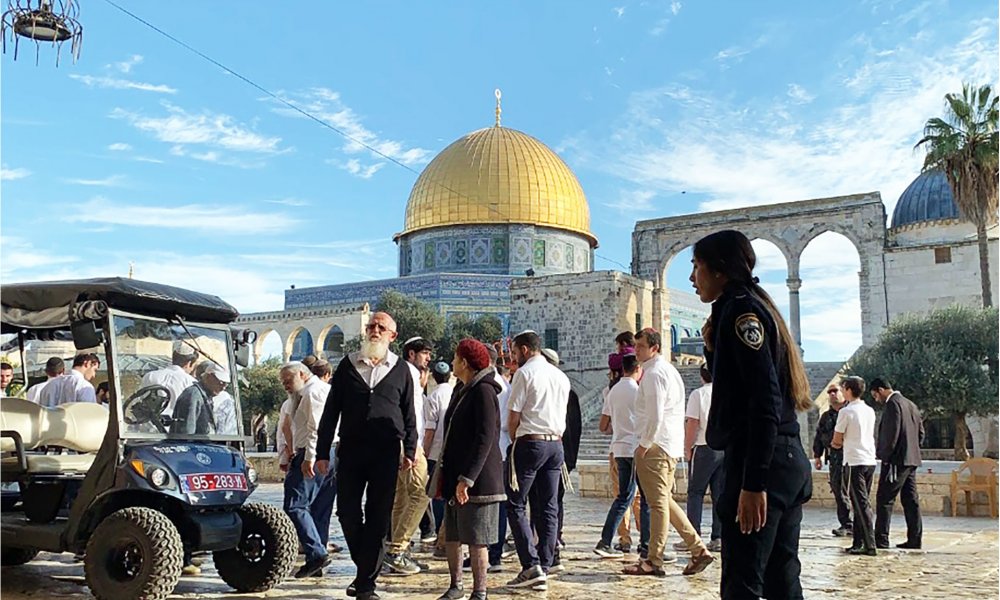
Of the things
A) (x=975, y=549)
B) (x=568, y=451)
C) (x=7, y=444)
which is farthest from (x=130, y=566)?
(x=975, y=549)

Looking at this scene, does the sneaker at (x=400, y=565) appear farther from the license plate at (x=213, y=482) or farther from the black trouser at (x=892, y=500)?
the black trouser at (x=892, y=500)

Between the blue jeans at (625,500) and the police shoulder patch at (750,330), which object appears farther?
the blue jeans at (625,500)

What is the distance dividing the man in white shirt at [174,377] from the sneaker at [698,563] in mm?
3332

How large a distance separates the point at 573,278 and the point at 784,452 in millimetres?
32878

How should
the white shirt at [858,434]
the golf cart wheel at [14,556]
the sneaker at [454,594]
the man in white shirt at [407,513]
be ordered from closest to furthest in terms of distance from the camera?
the sneaker at [454,594] < the golf cart wheel at [14,556] < the man in white shirt at [407,513] < the white shirt at [858,434]

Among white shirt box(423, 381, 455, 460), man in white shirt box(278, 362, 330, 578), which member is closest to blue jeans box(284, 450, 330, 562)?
man in white shirt box(278, 362, 330, 578)

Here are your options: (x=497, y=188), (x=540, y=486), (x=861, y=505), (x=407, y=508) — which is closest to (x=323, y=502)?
(x=407, y=508)

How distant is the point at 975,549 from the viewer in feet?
24.6

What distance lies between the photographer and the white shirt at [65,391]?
7.34 meters

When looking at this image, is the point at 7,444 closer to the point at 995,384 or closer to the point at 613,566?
the point at 613,566

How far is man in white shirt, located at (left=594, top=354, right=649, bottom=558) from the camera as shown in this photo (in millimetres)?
6766

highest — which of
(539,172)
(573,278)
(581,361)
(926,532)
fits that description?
(539,172)

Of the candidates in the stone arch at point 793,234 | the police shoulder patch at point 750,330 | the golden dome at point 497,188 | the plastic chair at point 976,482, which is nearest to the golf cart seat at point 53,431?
the police shoulder patch at point 750,330

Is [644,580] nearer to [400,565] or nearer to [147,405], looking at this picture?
[400,565]
